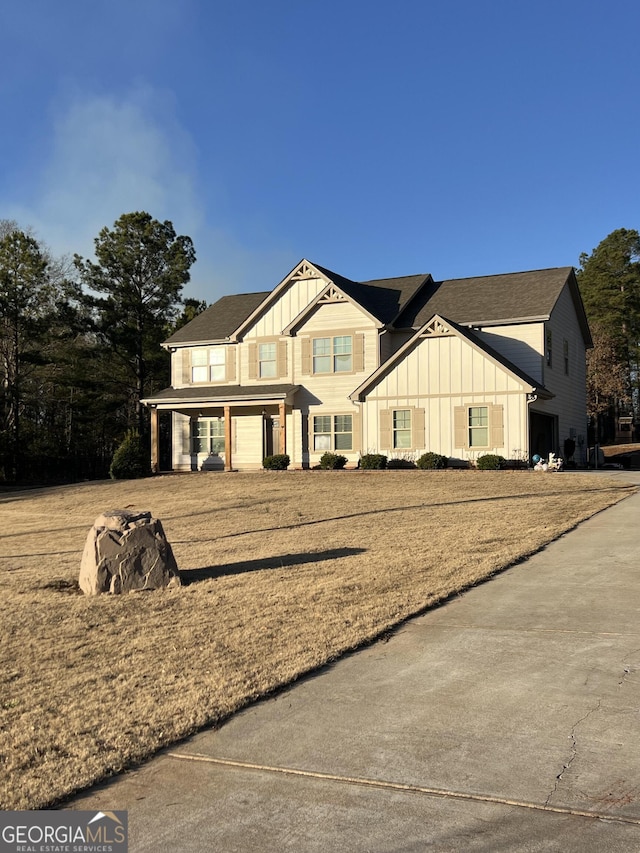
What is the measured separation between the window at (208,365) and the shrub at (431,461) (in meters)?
11.0

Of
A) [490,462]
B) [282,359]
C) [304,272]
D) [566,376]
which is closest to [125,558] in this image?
[490,462]

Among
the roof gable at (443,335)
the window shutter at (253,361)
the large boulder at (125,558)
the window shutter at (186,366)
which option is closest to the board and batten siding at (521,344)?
the roof gable at (443,335)

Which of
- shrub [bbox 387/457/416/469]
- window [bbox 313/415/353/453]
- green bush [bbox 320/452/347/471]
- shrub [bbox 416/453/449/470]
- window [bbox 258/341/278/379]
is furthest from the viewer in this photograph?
window [bbox 258/341/278/379]

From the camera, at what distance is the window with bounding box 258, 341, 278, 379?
31.5 metres

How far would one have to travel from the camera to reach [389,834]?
332 centimetres

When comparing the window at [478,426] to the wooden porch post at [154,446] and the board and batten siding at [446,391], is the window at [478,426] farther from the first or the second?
the wooden porch post at [154,446]

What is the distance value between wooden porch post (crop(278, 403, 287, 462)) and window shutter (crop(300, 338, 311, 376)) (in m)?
1.72

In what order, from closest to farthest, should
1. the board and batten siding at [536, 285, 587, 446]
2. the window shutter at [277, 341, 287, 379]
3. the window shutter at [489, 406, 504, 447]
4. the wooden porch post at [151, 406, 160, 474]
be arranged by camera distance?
the window shutter at [489, 406, 504, 447] → the board and batten siding at [536, 285, 587, 446] → the window shutter at [277, 341, 287, 379] → the wooden porch post at [151, 406, 160, 474]

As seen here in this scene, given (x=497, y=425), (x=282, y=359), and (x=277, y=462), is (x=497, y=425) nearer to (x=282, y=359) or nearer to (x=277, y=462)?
(x=277, y=462)

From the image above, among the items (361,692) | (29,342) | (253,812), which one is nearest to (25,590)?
(361,692)

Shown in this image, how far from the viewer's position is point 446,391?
26.9 metres

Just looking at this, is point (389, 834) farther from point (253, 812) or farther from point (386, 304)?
point (386, 304)

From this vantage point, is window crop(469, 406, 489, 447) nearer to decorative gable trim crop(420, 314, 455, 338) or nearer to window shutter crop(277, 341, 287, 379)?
decorative gable trim crop(420, 314, 455, 338)

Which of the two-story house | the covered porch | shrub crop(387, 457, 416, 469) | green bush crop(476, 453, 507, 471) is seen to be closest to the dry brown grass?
green bush crop(476, 453, 507, 471)
